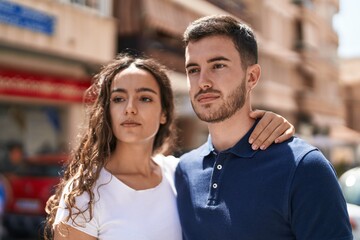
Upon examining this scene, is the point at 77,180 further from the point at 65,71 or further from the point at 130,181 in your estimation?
the point at 65,71

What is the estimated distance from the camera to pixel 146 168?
10.3ft

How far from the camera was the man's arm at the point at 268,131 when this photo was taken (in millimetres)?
2439

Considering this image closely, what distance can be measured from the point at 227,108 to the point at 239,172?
0.33 m

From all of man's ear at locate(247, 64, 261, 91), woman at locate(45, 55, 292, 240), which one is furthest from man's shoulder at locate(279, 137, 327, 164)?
man's ear at locate(247, 64, 261, 91)

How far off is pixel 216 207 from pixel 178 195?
1.60 ft

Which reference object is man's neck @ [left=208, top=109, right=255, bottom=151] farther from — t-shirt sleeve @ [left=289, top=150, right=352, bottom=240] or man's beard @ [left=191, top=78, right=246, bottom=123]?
t-shirt sleeve @ [left=289, top=150, right=352, bottom=240]

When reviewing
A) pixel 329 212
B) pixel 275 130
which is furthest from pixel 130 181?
pixel 329 212

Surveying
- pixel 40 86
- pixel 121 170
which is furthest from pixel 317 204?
pixel 40 86

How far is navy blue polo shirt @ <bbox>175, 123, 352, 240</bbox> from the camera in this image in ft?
6.86

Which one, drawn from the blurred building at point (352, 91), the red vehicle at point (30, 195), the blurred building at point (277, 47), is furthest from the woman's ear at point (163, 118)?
the blurred building at point (352, 91)

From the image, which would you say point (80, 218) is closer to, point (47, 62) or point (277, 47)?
point (47, 62)

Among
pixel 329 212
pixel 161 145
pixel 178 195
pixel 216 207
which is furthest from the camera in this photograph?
pixel 161 145

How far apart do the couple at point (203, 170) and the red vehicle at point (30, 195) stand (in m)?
6.22

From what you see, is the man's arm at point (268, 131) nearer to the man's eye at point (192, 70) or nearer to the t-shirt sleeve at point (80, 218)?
the man's eye at point (192, 70)
